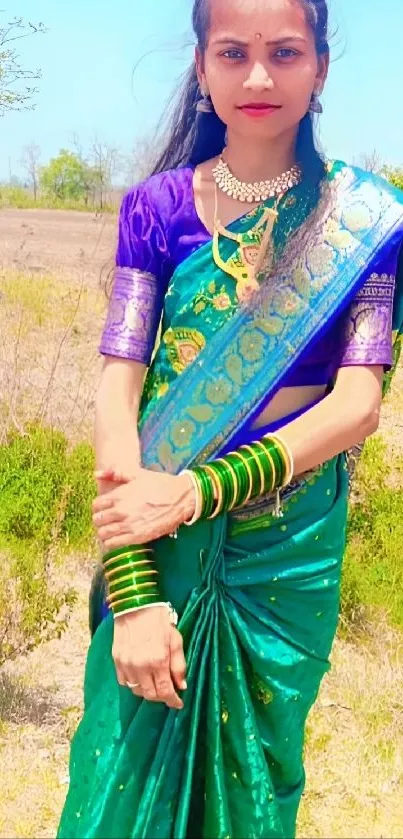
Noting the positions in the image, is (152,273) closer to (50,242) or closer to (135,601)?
(135,601)

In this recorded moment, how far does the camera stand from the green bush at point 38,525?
271 centimetres

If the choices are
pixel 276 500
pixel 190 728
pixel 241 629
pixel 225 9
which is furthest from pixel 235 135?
pixel 190 728

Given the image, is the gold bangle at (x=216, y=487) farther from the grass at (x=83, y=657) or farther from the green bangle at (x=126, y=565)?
the grass at (x=83, y=657)

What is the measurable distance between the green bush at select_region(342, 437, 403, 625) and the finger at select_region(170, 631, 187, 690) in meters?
2.02

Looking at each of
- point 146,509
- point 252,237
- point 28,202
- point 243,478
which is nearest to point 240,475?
point 243,478

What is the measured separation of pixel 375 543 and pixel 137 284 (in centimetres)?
255

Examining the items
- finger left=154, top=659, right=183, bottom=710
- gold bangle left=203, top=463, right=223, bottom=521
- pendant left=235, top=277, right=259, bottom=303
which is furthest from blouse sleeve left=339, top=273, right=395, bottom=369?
finger left=154, top=659, right=183, bottom=710

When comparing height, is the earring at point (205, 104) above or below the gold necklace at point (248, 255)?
above

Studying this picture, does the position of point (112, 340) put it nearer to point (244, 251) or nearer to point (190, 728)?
point (244, 251)

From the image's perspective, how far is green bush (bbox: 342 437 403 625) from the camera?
3178 mm

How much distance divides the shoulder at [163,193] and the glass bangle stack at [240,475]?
1.19 feet

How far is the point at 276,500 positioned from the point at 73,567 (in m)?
2.38

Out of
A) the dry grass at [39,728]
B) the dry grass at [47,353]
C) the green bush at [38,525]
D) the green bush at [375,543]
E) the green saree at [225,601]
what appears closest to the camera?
the green saree at [225,601]

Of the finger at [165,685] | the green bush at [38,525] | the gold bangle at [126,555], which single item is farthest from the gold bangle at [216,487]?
the green bush at [38,525]
